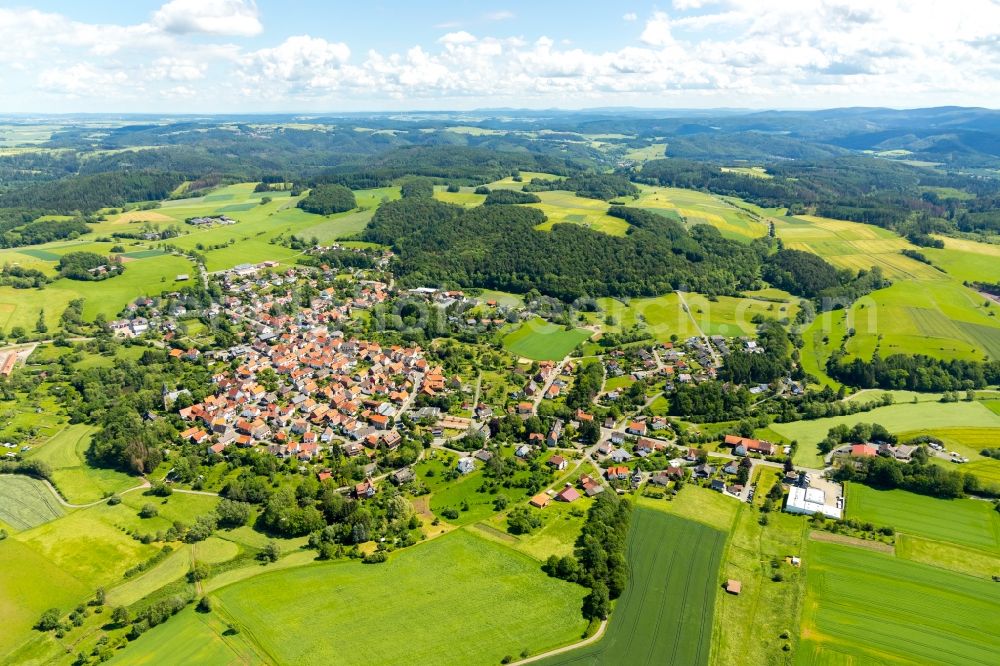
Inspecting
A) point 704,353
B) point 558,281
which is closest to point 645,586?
point 704,353

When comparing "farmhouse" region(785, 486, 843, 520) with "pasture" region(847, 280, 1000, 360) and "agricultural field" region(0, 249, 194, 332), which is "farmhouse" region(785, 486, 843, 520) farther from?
"agricultural field" region(0, 249, 194, 332)

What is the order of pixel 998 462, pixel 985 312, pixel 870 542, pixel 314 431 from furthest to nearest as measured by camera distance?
pixel 985 312, pixel 314 431, pixel 998 462, pixel 870 542

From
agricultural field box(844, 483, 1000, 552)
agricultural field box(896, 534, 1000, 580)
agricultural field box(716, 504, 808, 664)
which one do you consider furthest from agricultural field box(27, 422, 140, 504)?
agricultural field box(896, 534, 1000, 580)

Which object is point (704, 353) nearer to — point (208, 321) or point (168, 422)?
point (168, 422)

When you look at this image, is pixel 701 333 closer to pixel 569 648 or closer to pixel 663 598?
pixel 663 598

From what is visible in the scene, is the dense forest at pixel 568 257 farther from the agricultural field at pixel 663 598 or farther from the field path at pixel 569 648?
the field path at pixel 569 648

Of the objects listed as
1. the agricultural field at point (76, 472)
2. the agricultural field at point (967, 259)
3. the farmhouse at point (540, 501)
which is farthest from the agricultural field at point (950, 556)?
the agricultural field at point (967, 259)

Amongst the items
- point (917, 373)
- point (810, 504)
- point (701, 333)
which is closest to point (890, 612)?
point (810, 504)
